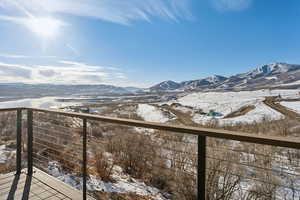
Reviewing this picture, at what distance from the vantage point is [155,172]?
3.59m

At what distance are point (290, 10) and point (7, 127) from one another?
46.6 ft

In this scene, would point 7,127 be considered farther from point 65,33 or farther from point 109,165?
point 109,165

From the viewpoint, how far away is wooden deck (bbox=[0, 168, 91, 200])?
2.21 metres

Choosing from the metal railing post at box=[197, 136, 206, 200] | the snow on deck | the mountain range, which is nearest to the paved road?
the snow on deck

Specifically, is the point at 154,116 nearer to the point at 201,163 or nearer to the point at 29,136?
the point at 29,136

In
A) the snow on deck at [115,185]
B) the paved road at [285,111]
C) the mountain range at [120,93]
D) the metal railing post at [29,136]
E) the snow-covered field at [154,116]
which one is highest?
the mountain range at [120,93]

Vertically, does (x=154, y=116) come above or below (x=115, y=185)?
below

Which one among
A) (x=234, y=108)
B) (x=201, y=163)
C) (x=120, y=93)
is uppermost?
(x=120, y=93)

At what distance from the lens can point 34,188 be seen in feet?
7.89

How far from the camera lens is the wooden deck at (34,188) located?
2211 millimetres

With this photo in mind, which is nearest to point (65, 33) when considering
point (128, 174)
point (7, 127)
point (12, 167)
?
point (12, 167)

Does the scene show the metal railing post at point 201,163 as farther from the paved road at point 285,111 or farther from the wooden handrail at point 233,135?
the paved road at point 285,111

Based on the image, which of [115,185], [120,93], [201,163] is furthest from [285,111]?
[120,93]

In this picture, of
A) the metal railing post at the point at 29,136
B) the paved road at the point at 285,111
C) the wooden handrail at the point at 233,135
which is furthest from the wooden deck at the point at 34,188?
the paved road at the point at 285,111
